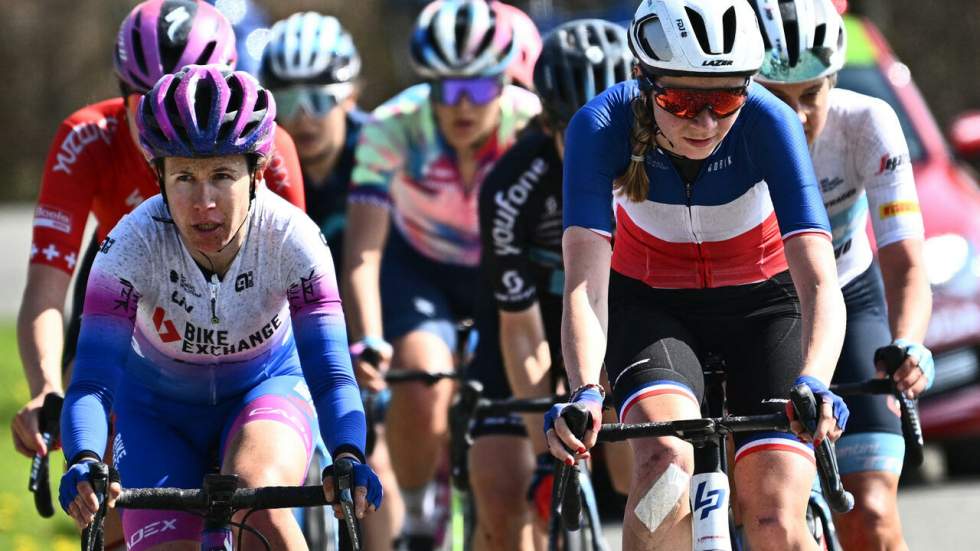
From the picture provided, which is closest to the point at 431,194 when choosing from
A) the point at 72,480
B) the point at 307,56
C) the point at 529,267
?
the point at 307,56

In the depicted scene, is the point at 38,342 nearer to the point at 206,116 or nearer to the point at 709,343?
the point at 206,116

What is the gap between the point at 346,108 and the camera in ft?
29.4

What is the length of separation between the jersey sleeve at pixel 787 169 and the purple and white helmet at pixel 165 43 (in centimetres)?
224

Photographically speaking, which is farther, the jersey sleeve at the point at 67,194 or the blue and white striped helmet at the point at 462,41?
the blue and white striped helmet at the point at 462,41

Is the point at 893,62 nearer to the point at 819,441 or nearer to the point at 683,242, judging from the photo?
the point at 683,242

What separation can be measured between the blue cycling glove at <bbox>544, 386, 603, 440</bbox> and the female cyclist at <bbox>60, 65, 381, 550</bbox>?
56 cm

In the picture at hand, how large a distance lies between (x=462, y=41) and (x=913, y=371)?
3362 millimetres

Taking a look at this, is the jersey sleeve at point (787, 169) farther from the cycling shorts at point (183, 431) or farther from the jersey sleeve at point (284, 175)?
the jersey sleeve at point (284, 175)

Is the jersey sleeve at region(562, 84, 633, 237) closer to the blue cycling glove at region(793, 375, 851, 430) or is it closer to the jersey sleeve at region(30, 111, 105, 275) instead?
the blue cycling glove at region(793, 375, 851, 430)

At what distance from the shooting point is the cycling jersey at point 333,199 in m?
8.71

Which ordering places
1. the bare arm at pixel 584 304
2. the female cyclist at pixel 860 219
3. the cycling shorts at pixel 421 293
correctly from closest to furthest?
the bare arm at pixel 584 304 < the female cyclist at pixel 860 219 < the cycling shorts at pixel 421 293

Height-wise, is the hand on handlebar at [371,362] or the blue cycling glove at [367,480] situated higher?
the hand on handlebar at [371,362]

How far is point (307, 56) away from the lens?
900 centimetres

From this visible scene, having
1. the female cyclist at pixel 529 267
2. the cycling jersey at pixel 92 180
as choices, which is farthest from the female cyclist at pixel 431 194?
the cycling jersey at pixel 92 180
